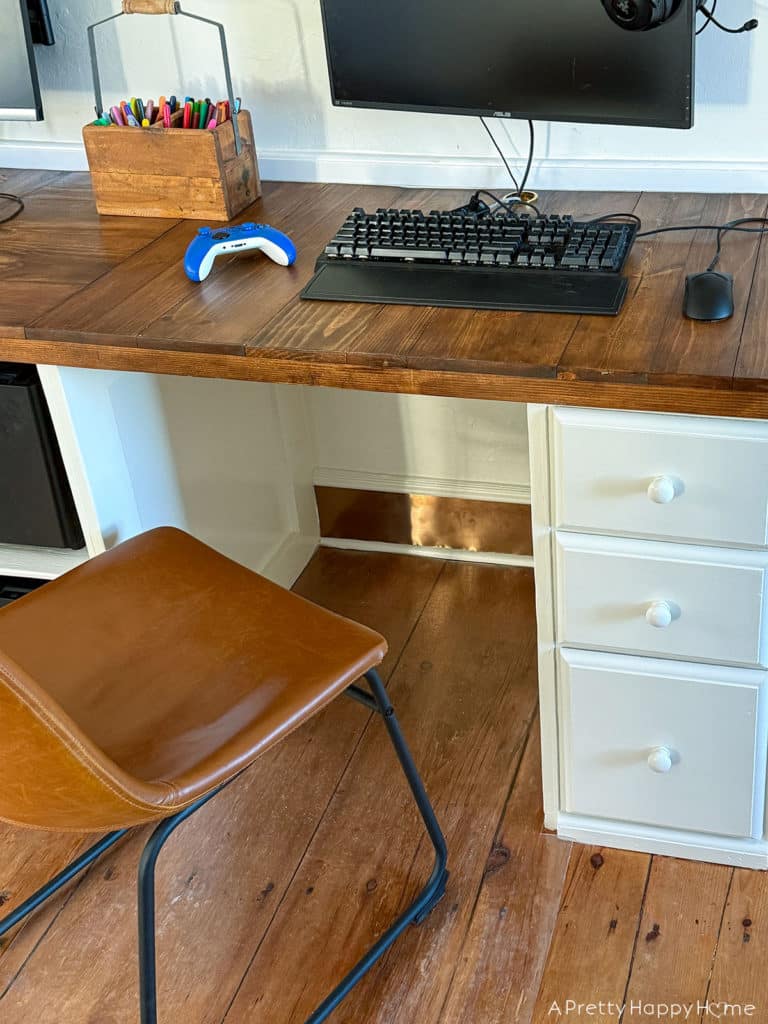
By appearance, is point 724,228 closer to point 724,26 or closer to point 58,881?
point 724,26

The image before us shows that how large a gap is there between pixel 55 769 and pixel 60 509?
28.7 inches

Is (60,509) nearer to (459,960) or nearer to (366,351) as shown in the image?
(366,351)

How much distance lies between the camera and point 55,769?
98cm

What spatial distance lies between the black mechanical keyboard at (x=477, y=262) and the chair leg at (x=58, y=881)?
2.67 ft

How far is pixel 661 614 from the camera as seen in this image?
1384 mm

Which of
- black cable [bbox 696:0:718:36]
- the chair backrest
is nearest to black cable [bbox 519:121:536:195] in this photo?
black cable [bbox 696:0:718:36]

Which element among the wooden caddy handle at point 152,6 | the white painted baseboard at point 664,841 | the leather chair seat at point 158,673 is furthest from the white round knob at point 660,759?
the wooden caddy handle at point 152,6

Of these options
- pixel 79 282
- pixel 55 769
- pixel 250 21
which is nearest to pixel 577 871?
pixel 55 769

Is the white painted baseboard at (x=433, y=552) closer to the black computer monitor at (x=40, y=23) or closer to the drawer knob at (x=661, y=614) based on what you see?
the drawer knob at (x=661, y=614)

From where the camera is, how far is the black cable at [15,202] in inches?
72.4

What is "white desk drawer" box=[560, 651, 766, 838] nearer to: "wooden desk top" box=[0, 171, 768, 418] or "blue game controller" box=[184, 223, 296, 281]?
"wooden desk top" box=[0, 171, 768, 418]

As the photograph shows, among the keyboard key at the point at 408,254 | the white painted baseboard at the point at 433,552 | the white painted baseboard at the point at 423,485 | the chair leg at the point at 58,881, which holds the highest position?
the keyboard key at the point at 408,254

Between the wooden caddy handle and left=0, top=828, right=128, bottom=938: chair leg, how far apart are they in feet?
3.81

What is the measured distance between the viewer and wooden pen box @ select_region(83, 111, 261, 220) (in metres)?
1.71
